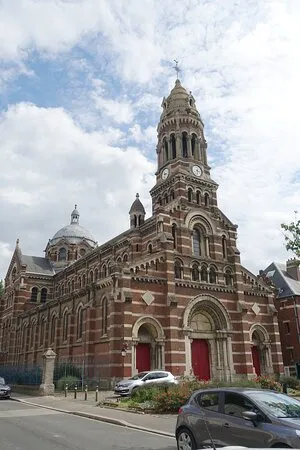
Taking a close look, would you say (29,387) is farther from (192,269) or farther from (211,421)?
(211,421)

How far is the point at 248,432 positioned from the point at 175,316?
25356mm

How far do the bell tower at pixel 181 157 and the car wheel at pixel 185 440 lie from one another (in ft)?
95.0

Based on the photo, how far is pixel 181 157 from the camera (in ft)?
135

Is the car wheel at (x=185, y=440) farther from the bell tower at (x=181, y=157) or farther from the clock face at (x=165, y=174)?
the clock face at (x=165, y=174)

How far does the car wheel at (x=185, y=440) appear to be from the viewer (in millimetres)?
9264

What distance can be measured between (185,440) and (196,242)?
29.7m

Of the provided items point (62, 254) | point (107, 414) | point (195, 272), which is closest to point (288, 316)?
point (195, 272)

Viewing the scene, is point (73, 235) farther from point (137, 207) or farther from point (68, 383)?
point (68, 383)

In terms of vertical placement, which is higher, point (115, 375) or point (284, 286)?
point (284, 286)

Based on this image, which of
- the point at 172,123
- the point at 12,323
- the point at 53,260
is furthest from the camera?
the point at 53,260

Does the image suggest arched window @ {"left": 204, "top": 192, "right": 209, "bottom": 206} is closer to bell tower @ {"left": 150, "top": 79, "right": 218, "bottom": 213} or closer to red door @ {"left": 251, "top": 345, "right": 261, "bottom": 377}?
bell tower @ {"left": 150, "top": 79, "right": 218, "bottom": 213}

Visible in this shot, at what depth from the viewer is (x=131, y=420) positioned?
16.2 m

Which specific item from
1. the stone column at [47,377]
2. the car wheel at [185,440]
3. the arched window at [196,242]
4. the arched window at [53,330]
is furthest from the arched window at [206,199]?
the car wheel at [185,440]

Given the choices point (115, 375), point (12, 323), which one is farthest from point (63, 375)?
point (12, 323)
